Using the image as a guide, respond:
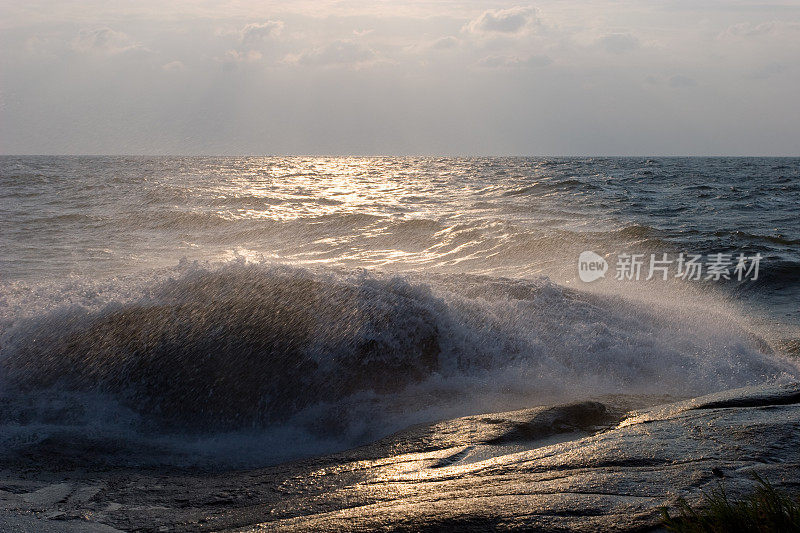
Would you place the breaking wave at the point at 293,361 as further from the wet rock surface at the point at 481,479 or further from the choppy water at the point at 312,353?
the wet rock surface at the point at 481,479

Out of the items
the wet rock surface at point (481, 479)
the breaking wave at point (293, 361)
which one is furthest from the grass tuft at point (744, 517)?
the breaking wave at point (293, 361)

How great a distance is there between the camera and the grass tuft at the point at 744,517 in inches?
92.0

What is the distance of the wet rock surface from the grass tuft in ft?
0.65

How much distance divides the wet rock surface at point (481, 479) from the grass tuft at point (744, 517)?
0.20 meters

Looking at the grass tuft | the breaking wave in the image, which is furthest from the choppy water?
the grass tuft

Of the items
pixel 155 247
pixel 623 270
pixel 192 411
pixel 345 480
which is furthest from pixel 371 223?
pixel 345 480

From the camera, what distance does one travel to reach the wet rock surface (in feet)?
9.70

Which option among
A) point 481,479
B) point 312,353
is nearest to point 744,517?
point 481,479

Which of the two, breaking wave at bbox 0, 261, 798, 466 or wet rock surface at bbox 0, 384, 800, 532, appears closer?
wet rock surface at bbox 0, 384, 800, 532

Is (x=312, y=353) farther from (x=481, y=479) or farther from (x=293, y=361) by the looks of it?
(x=481, y=479)

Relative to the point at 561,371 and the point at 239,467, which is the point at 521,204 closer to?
the point at 561,371

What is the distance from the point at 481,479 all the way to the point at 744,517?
1.44 m

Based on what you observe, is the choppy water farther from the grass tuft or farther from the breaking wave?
the grass tuft

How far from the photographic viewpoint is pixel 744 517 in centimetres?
244
